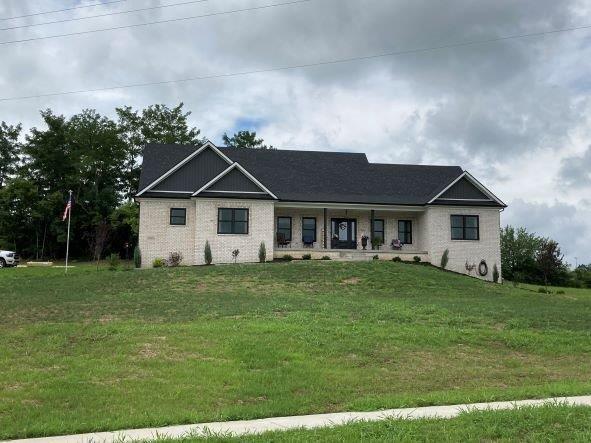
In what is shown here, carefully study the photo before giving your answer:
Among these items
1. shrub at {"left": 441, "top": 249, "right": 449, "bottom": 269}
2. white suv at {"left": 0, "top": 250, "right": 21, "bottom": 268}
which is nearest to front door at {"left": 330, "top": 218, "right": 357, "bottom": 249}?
shrub at {"left": 441, "top": 249, "right": 449, "bottom": 269}

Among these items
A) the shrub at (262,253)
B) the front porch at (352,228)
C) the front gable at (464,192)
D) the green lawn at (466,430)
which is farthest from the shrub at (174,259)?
the green lawn at (466,430)

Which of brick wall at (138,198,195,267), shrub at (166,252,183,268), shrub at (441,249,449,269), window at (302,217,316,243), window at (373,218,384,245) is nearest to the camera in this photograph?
shrub at (166,252,183,268)

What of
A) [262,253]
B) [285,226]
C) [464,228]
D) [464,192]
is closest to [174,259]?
[262,253]

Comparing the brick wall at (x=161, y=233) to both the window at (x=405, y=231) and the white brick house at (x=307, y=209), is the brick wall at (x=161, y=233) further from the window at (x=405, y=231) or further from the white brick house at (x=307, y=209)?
the window at (x=405, y=231)

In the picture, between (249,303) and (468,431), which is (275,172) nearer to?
(249,303)

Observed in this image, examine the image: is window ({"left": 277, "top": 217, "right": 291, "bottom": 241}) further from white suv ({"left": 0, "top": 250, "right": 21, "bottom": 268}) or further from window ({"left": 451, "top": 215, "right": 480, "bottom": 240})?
white suv ({"left": 0, "top": 250, "right": 21, "bottom": 268})

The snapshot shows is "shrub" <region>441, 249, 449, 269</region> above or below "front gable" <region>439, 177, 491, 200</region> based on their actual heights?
below

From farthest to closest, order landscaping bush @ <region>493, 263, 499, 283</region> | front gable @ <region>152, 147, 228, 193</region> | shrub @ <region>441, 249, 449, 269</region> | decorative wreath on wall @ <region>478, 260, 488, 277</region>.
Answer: decorative wreath on wall @ <region>478, 260, 488, 277</region> → landscaping bush @ <region>493, 263, 499, 283</region> → shrub @ <region>441, 249, 449, 269</region> → front gable @ <region>152, 147, 228, 193</region>

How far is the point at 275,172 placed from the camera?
120 feet

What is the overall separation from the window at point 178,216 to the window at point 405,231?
45.0 ft

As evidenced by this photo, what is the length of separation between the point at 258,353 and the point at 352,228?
25513mm

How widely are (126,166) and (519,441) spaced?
2181 inches

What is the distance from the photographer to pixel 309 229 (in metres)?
35.7

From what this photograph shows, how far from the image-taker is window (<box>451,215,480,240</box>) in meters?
34.4
